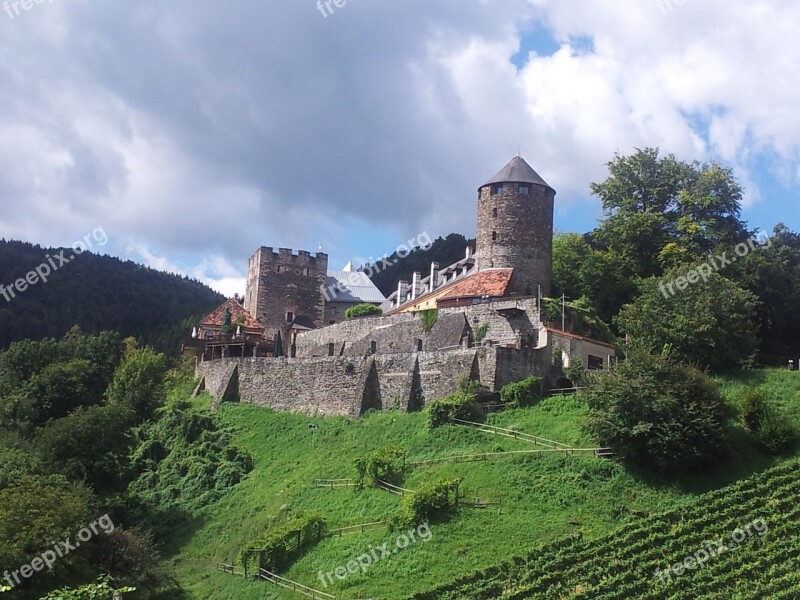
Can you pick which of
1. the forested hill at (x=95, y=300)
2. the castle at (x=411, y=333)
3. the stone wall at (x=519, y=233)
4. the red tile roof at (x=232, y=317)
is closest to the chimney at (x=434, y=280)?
the castle at (x=411, y=333)

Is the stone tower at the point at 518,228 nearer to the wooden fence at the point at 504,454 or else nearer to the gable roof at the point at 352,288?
the wooden fence at the point at 504,454

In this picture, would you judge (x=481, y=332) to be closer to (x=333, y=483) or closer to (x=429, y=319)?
(x=429, y=319)

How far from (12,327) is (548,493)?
233 feet

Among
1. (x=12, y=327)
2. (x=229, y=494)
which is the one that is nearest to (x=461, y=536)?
(x=229, y=494)

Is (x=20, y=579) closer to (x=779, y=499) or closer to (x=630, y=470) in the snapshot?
(x=630, y=470)

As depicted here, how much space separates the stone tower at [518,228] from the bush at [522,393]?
936 cm

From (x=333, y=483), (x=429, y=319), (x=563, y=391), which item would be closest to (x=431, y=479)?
(x=333, y=483)

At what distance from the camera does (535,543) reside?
95.6ft

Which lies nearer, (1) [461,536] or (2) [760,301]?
(1) [461,536]

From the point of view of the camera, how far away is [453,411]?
38.2 m

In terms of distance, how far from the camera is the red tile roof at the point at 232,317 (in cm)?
5656

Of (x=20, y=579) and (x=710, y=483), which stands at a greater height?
(x=710, y=483)

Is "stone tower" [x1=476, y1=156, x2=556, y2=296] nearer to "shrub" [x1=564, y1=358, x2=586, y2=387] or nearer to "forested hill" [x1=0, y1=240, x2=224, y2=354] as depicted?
"shrub" [x1=564, y1=358, x2=586, y2=387]

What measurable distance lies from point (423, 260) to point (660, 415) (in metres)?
60.8
